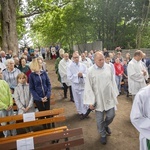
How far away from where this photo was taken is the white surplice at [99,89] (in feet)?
15.8

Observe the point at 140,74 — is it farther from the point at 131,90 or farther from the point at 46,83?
the point at 46,83

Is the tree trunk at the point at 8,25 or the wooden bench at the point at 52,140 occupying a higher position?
the tree trunk at the point at 8,25

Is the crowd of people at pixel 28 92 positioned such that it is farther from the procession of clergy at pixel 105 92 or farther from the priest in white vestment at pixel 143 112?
the priest in white vestment at pixel 143 112

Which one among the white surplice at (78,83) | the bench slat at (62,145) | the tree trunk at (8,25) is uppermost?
the tree trunk at (8,25)

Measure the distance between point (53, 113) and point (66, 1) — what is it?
1713 centimetres

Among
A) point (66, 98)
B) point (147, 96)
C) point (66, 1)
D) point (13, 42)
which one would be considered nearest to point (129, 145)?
point (147, 96)

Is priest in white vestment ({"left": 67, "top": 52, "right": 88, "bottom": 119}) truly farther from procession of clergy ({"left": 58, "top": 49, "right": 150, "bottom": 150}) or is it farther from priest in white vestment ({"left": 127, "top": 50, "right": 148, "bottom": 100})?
priest in white vestment ({"left": 127, "top": 50, "right": 148, "bottom": 100})

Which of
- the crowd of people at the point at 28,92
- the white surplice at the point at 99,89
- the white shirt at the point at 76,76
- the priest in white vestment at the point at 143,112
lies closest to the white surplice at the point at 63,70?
the white shirt at the point at 76,76

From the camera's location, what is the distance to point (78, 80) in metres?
6.91

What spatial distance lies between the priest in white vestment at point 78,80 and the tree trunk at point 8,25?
9.10 metres

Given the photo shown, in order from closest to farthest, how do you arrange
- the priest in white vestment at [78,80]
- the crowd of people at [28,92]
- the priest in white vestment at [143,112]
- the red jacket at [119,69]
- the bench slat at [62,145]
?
the priest in white vestment at [143,112]
the bench slat at [62,145]
the crowd of people at [28,92]
the priest in white vestment at [78,80]
the red jacket at [119,69]

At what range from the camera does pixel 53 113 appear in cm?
479

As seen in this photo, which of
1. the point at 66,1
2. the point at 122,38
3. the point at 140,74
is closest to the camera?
the point at 140,74

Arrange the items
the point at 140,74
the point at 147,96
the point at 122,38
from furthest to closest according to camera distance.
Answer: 1. the point at 122,38
2. the point at 140,74
3. the point at 147,96
